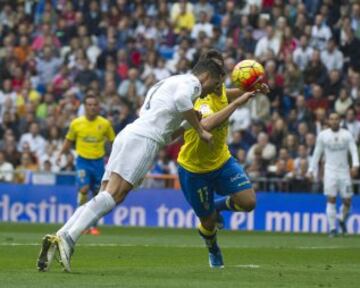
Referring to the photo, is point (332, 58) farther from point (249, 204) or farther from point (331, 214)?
point (249, 204)

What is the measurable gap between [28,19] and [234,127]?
349 inches

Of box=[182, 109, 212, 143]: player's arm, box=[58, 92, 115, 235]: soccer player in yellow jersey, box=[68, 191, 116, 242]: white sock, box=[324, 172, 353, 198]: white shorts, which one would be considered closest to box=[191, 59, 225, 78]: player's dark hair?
box=[182, 109, 212, 143]: player's arm

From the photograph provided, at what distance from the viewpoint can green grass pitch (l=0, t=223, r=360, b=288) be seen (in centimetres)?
1221

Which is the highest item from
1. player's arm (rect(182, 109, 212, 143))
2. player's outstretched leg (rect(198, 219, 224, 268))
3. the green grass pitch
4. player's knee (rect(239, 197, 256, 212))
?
player's arm (rect(182, 109, 212, 143))

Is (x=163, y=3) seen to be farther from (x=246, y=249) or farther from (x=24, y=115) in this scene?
(x=246, y=249)

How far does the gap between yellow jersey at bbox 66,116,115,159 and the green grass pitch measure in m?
1.59

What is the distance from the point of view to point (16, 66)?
34188 millimetres

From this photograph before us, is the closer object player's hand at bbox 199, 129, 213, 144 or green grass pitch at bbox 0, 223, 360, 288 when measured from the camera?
green grass pitch at bbox 0, 223, 360, 288

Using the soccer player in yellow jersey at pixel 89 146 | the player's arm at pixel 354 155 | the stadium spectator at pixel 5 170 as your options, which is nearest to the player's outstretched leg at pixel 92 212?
the soccer player in yellow jersey at pixel 89 146

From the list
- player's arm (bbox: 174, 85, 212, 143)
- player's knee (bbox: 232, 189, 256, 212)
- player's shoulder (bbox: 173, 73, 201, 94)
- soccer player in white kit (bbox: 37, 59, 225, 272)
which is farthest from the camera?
player's knee (bbox: 232, 189, 256, 212)

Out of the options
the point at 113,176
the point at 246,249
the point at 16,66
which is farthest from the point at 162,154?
the point at 113,176

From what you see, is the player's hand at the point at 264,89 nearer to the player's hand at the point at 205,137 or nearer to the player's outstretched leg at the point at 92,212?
the player's hand at the point at 205,137

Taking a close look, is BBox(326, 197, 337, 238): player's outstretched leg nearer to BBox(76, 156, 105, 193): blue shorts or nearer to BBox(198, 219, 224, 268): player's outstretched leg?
BBox(76, 156, 105, 193): blue shorts

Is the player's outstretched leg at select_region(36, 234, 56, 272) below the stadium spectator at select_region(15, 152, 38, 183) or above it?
below
